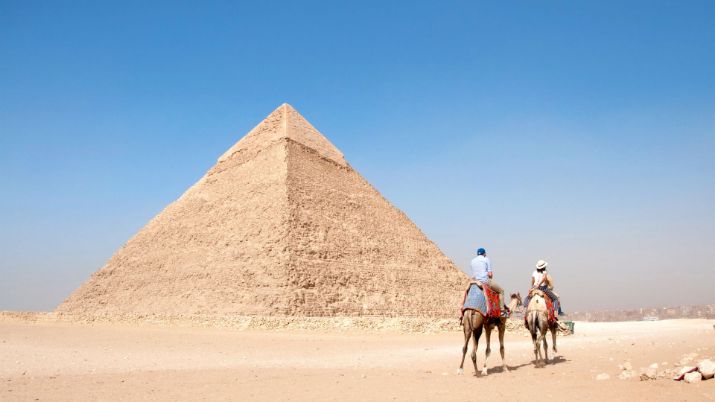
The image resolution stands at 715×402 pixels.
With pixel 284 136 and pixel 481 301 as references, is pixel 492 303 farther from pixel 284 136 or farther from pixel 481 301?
pixel 284 136

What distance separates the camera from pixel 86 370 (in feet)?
35.0

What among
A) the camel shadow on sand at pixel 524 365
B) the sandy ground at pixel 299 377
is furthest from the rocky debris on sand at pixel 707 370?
the camel shadow on sand at pixel 524 365

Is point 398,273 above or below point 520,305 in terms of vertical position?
above

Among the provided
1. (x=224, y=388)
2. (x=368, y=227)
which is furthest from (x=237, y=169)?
(x=224, y=388)

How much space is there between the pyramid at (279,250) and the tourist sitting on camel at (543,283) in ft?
68.4

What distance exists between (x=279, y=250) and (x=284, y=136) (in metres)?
13.7

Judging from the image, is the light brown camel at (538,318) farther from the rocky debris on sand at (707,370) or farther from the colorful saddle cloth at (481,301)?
the rocky debris on sand at (707,370)

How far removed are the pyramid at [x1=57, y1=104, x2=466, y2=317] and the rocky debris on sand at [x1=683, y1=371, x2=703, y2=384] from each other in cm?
2506

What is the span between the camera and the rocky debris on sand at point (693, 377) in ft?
22.2

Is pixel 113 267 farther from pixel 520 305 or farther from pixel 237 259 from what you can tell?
pixel 520 305

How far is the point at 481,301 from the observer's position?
9516mm

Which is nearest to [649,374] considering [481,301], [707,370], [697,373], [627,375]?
[627,375]

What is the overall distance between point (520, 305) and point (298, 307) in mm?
20954

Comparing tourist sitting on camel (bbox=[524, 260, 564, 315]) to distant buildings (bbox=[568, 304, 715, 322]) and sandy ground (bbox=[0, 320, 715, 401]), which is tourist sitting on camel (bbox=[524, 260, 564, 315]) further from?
distant buildings (bbox=[568, 304, 715, 322])
